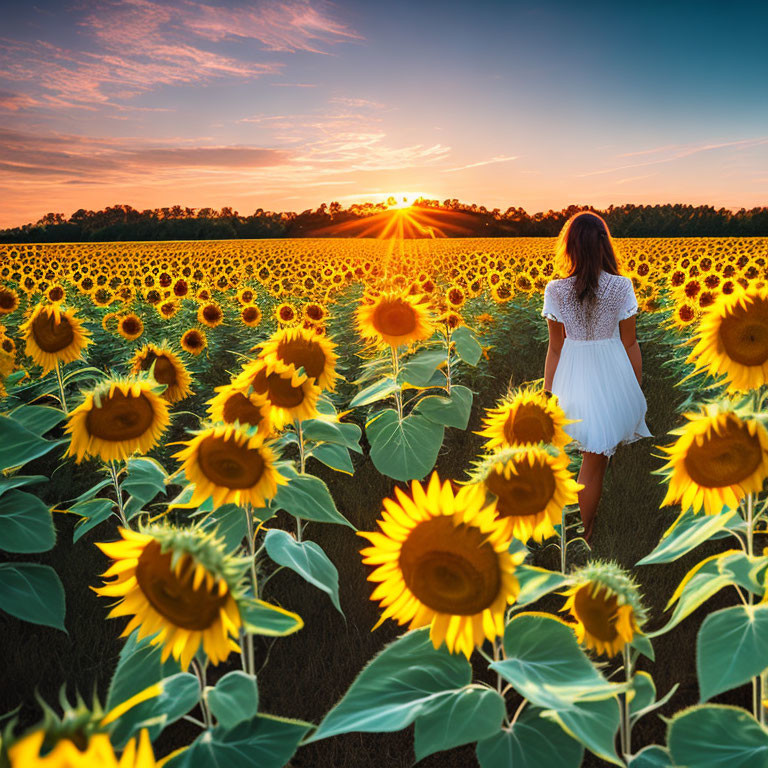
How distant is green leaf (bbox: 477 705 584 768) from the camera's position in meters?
1.44

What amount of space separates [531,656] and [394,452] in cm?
217

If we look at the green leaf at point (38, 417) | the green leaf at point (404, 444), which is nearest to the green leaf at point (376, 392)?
the green leaf at point (404, 444)

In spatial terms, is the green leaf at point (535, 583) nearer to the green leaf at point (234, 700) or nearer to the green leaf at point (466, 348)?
the green leaf at point (234, 700)

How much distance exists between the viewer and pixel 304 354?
302cm

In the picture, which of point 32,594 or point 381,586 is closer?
point 381,586

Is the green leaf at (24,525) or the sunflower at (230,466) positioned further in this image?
the green leaf at (24,525)

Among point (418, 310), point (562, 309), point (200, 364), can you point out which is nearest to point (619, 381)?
point (562, 309)

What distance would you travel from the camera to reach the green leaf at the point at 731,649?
1385mm

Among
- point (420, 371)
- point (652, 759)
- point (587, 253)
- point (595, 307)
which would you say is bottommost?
point (652, 759)

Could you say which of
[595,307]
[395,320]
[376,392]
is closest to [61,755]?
[376,392]

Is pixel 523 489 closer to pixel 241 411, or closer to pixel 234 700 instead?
pixel 234 700

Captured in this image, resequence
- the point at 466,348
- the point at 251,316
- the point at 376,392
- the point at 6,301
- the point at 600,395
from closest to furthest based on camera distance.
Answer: the point at 376,392 → the point at 600,395 → the point at 466,348 → the point at 6,301 → the point at 251,316

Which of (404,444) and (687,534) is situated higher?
(687,534)

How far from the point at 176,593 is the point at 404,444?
242cm
